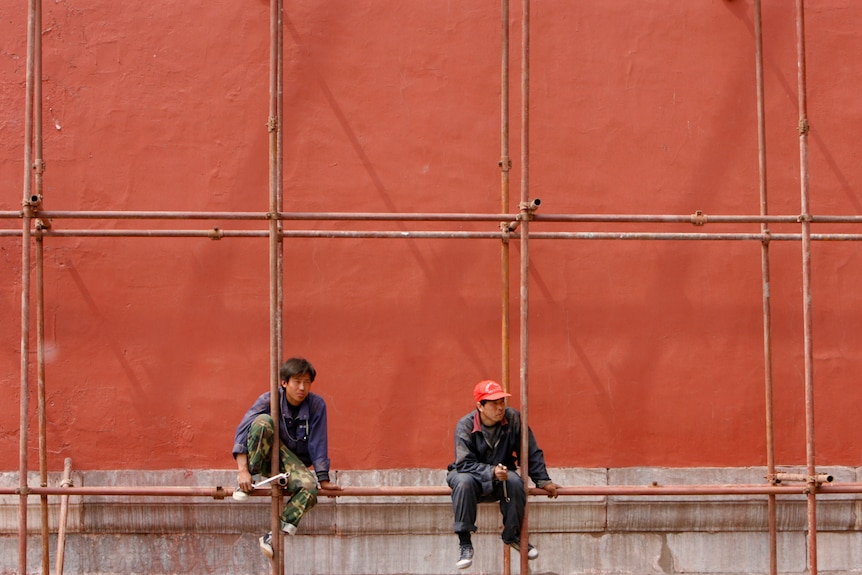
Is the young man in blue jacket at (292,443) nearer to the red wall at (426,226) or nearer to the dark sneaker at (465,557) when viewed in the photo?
the dark sneaker at (465,557)

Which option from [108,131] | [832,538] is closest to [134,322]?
[108,131]

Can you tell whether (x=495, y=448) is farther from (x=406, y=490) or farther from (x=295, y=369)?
(x=295, y=369)

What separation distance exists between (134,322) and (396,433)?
1851 millimetres

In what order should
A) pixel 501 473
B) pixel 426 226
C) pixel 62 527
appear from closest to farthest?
pixel 501 473 → pixel 62 527 → pixel 426 226

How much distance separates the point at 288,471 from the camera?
5277 millimetres

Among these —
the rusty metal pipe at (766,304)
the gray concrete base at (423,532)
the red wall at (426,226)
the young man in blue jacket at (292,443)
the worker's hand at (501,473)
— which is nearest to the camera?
the worker's hand at (501,473)

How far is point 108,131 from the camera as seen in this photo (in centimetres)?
641

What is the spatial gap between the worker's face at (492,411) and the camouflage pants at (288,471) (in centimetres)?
98

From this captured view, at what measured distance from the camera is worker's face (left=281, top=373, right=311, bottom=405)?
5266 mm

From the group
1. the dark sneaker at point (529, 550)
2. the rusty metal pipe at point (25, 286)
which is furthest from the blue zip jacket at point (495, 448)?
the rusty metal pipe at point (25, 286)

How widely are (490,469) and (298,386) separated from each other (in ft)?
3.69

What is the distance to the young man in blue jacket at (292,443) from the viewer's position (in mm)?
5211

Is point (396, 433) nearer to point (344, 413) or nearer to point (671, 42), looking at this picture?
point (344, 413)

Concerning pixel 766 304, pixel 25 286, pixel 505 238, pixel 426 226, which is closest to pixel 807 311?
pixel 766 304
